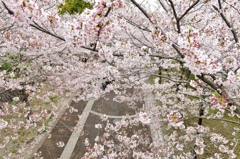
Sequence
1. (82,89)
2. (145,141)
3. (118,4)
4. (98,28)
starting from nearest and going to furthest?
1. (118,4)
2. (98,28)
3. (145,141)
4. (82,89)

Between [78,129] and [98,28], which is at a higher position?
[98,28]

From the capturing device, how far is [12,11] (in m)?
2.32

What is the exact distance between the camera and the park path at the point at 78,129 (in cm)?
827

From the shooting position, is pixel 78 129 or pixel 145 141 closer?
pixel 145 141

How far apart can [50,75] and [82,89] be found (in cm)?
180

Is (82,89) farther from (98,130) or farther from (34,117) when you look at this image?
(34,117)

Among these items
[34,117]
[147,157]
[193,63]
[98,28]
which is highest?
[98,28]

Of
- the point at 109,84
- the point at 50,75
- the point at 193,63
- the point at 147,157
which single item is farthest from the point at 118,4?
the point at 50,75

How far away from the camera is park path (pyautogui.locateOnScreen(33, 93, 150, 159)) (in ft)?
27.1

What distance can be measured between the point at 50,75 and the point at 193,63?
891 centimetres

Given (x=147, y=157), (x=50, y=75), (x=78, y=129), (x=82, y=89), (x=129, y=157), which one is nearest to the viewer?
(x=147, y=157)

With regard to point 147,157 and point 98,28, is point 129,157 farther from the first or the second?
point 98,28

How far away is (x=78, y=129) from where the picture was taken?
9.44 meters

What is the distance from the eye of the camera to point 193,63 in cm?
232
